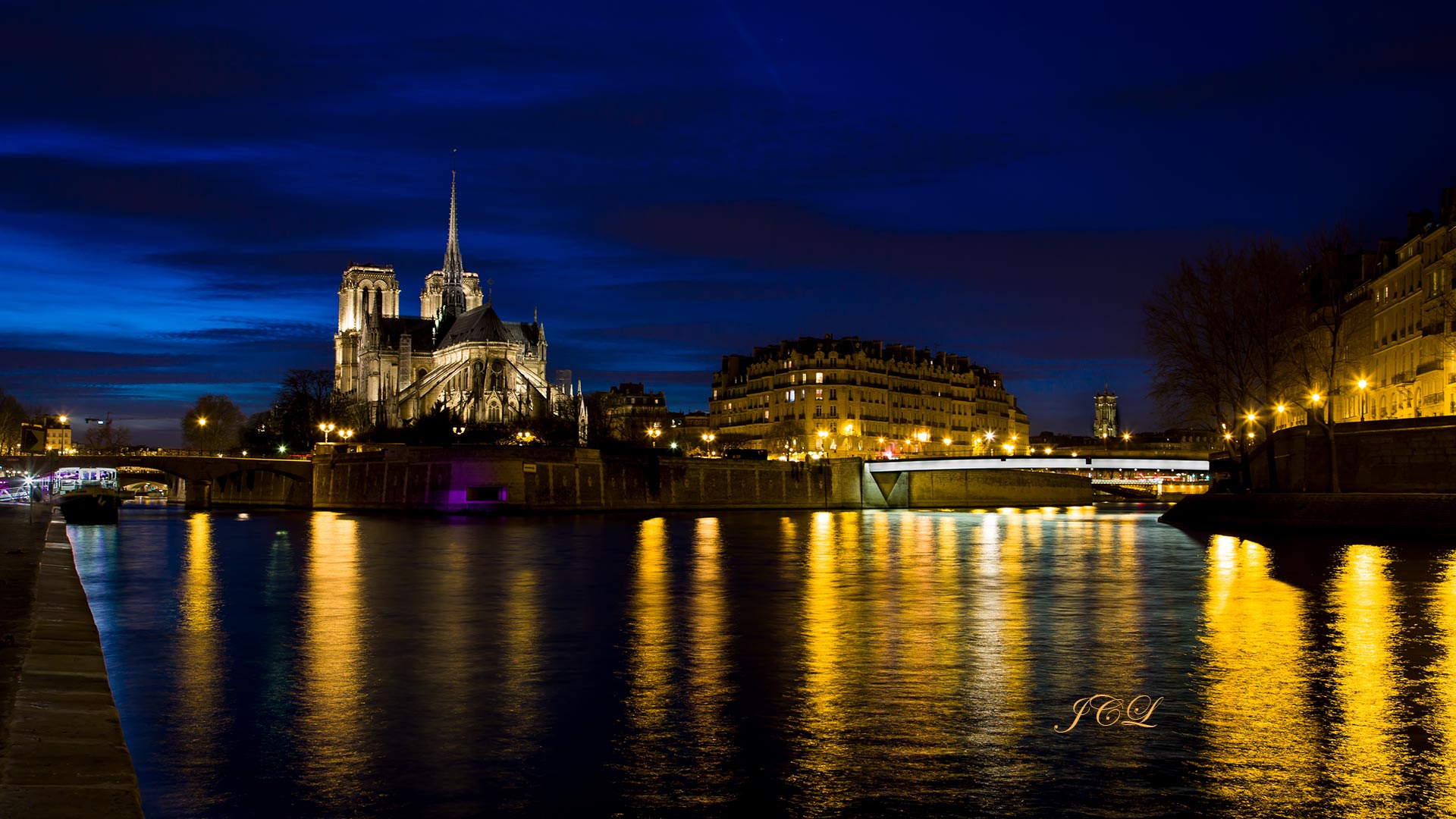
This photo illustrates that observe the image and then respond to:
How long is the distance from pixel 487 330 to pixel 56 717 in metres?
120

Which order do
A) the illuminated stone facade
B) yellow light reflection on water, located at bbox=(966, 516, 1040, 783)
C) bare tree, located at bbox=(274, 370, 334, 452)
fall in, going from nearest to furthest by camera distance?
yellow light reflection on water, located at bbox=(966, 516, 1040, 783)
the illuminated stone facade
bare tree, located at bbox=(274, 370, 334, 452)

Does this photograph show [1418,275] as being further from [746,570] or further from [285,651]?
[285,651]

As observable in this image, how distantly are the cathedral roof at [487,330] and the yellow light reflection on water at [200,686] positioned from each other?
98700 mm

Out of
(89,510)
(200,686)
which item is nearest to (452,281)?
(89,510)

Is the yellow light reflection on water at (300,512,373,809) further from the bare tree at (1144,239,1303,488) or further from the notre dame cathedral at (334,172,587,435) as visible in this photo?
the notre dame cathedral at (334,172,587,435)

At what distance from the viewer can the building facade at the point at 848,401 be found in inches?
4673

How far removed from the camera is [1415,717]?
43.2 ft

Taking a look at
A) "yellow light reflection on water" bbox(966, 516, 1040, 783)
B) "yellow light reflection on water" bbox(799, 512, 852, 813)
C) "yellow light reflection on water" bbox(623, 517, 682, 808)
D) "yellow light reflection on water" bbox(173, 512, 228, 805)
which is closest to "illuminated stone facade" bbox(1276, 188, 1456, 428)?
"yellow light reflection on water" bbox(966, 516, 1040, 783)

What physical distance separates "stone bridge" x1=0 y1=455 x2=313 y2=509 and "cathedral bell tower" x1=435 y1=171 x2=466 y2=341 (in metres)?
56.7

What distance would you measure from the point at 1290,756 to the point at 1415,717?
2.62 metres

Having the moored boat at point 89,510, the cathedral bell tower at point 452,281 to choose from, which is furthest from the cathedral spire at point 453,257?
the moored boat at point 89,510

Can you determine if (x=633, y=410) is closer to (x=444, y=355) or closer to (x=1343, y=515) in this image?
(x=444, y=355)

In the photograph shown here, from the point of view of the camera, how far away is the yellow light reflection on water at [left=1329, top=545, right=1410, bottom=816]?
1029 centimetres

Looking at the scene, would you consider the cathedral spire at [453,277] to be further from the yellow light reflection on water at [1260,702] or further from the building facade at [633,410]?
the yellow light reflection on water at [1260,702]
